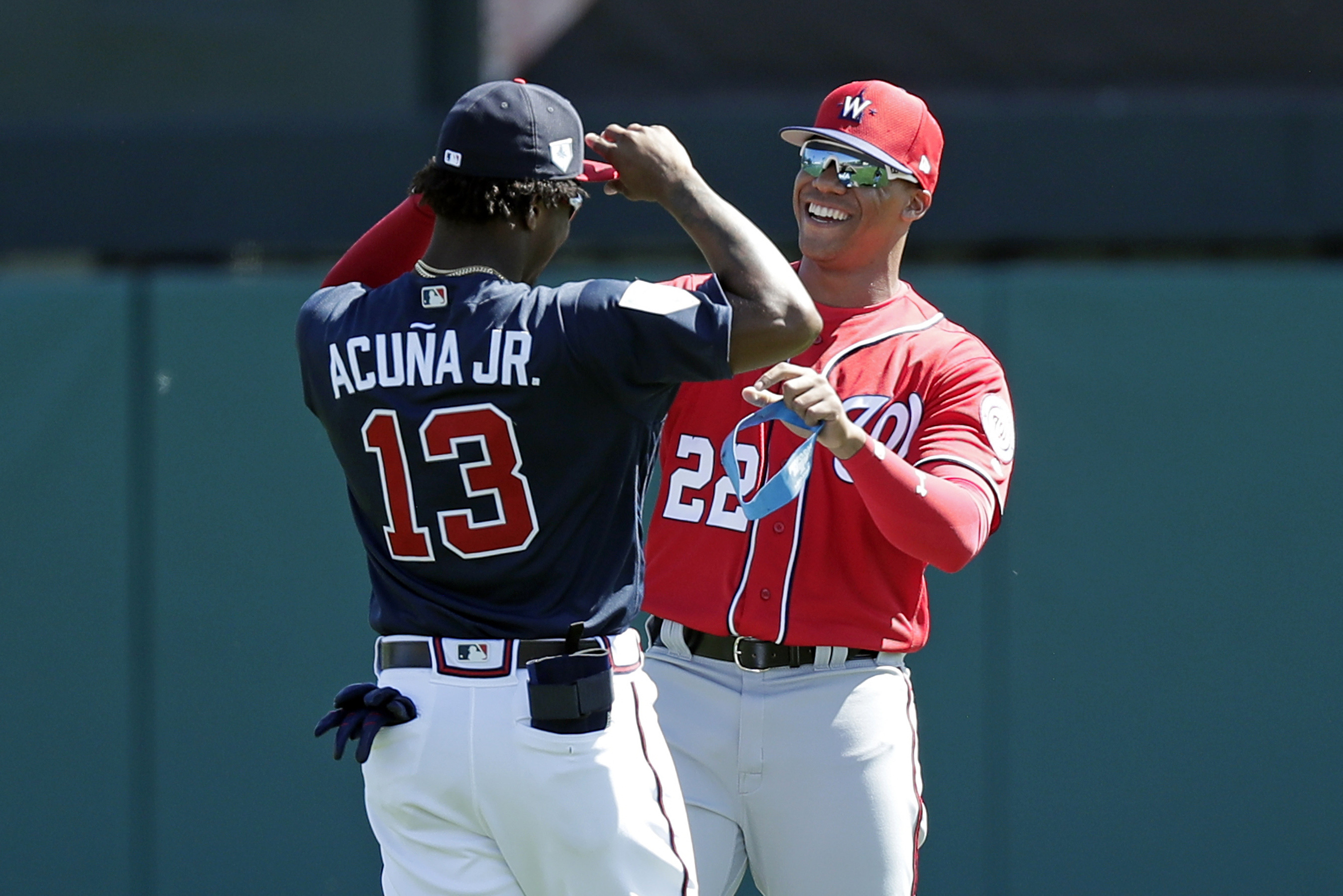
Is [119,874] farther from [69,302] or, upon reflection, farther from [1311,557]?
[1311,557]

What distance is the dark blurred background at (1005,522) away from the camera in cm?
416

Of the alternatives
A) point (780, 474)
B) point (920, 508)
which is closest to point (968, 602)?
point (920, 508)

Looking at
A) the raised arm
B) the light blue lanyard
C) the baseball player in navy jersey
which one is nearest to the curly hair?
the baseball player in navy jersey

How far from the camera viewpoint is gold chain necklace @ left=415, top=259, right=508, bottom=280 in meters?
2.14

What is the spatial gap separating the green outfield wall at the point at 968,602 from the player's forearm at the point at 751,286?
219 centimetres

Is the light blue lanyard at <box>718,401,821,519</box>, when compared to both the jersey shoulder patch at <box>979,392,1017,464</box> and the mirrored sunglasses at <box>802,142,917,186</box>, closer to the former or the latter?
the jersey shoulder patch at <box>979,392,1017,464</box>

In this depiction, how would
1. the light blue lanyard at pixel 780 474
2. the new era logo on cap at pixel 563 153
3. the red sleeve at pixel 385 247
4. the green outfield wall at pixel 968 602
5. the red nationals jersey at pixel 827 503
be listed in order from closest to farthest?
the new era logo on cap at pixel 563 153, the light blue lanyard at pixel 780 474, the red sleeve at pixel 385 247, the red nationals jersey at pixel 827 503, the green outfield wall at pixel 968 602

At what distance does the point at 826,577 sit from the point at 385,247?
36.2 inches

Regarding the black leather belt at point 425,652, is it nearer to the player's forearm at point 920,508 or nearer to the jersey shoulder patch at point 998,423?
the player's forearm at point 920,508

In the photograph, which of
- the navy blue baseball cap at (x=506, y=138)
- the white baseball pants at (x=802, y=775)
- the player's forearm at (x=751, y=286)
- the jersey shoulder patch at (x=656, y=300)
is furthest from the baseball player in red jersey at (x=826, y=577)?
the navy blue baseball cap at (x=506, y=138)

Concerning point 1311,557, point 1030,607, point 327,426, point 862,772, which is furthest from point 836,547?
point 1311,557

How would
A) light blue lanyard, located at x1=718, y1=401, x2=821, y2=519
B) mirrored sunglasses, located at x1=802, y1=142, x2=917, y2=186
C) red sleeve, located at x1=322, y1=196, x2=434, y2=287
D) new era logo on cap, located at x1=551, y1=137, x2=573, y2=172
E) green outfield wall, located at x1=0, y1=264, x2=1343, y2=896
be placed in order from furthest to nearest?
green outfield wall, located at x1=0, y1=264, x2=1343, y2=896, mirrored sunglasses, located at x1=802, y1=142, x2=917, y2=186, red sleeve, located at x1=322, y1=196, x2=434, y2=287, light blue lanyard, located at x1=718, y1=401, x2=821, y2=519, new era logo on cap, located at x1=551, y1=137, x2=573, y2=172

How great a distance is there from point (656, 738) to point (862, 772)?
1.77 feet

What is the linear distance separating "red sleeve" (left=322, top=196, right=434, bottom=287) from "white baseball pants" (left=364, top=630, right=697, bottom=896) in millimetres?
684
